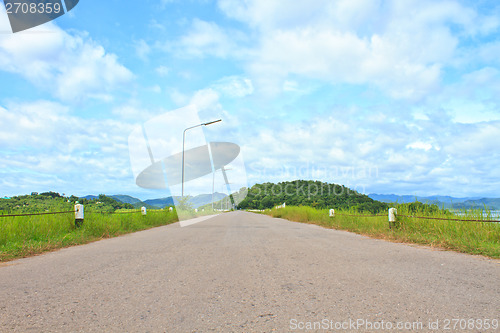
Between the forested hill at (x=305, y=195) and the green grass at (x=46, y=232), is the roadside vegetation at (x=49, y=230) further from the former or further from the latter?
the forested hill at (x=305, y=195)

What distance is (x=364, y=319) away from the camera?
2430mm

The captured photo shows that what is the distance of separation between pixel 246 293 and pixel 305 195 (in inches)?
1801

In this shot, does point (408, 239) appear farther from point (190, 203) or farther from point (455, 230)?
point (190, 203)

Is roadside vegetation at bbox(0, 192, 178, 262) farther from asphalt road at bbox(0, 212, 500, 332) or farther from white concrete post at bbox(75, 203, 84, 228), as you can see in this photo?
asphalt road at bbox(0, 212, 500, 332)

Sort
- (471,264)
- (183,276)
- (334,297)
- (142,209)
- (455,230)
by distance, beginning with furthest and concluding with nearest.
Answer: (142,209) < (455,230) < (471,264) < (183,276) < (334,297)

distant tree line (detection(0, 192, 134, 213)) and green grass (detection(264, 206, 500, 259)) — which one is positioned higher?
distant tree line (detection(0, 192, 134, 213))

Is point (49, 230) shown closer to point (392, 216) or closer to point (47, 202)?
point (47, 202)

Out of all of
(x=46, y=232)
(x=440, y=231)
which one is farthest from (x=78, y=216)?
(x=440, y=231)

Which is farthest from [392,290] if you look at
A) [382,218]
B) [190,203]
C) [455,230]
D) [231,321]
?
[190,203]

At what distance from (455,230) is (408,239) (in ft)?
3.63

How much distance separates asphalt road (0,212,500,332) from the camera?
2.37 meters

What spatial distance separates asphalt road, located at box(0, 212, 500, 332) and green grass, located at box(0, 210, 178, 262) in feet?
3.13

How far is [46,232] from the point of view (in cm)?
762

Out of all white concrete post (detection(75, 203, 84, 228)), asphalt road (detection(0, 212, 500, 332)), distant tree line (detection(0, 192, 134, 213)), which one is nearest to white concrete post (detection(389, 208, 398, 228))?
asphalt road (detection(0, 212, 500, 332))
